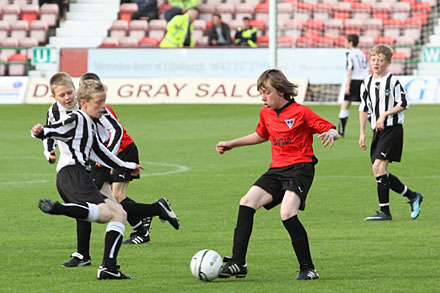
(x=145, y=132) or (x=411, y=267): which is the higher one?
(x=411, y=267)

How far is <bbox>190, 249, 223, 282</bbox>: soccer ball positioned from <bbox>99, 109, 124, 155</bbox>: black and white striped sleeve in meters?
1.40

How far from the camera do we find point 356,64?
17.7 metres

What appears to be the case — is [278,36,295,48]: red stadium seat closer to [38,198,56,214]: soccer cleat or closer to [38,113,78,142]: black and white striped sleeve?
[38,113,78,142]: black and white striped sleeve

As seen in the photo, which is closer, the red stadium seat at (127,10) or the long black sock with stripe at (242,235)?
the long black sock with stripe at (242,235)

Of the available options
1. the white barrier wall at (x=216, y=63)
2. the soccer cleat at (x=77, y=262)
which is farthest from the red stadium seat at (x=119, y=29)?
the soccer cleat at (x=77, y=262)

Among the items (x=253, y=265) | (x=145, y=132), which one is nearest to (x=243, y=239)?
(x=253, y=265)

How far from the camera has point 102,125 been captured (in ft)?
22.8

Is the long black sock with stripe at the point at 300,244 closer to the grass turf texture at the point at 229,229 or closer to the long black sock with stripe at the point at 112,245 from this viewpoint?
the grass turf texture at the point at 229,229

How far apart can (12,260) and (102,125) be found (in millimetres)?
1263

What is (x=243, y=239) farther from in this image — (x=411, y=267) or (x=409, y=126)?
(x=409, y=126)

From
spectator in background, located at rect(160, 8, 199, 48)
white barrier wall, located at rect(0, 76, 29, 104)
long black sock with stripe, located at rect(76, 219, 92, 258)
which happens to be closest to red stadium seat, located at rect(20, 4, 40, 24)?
white barrier wall, located at rect(0, 76, 29, 104)

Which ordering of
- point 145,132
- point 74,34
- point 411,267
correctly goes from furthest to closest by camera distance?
1. point 74,34
2. point 145,132
3. point 411,267

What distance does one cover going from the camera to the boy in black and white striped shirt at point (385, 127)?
30.0 ft

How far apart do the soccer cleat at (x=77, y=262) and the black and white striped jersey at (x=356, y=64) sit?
1165cm
